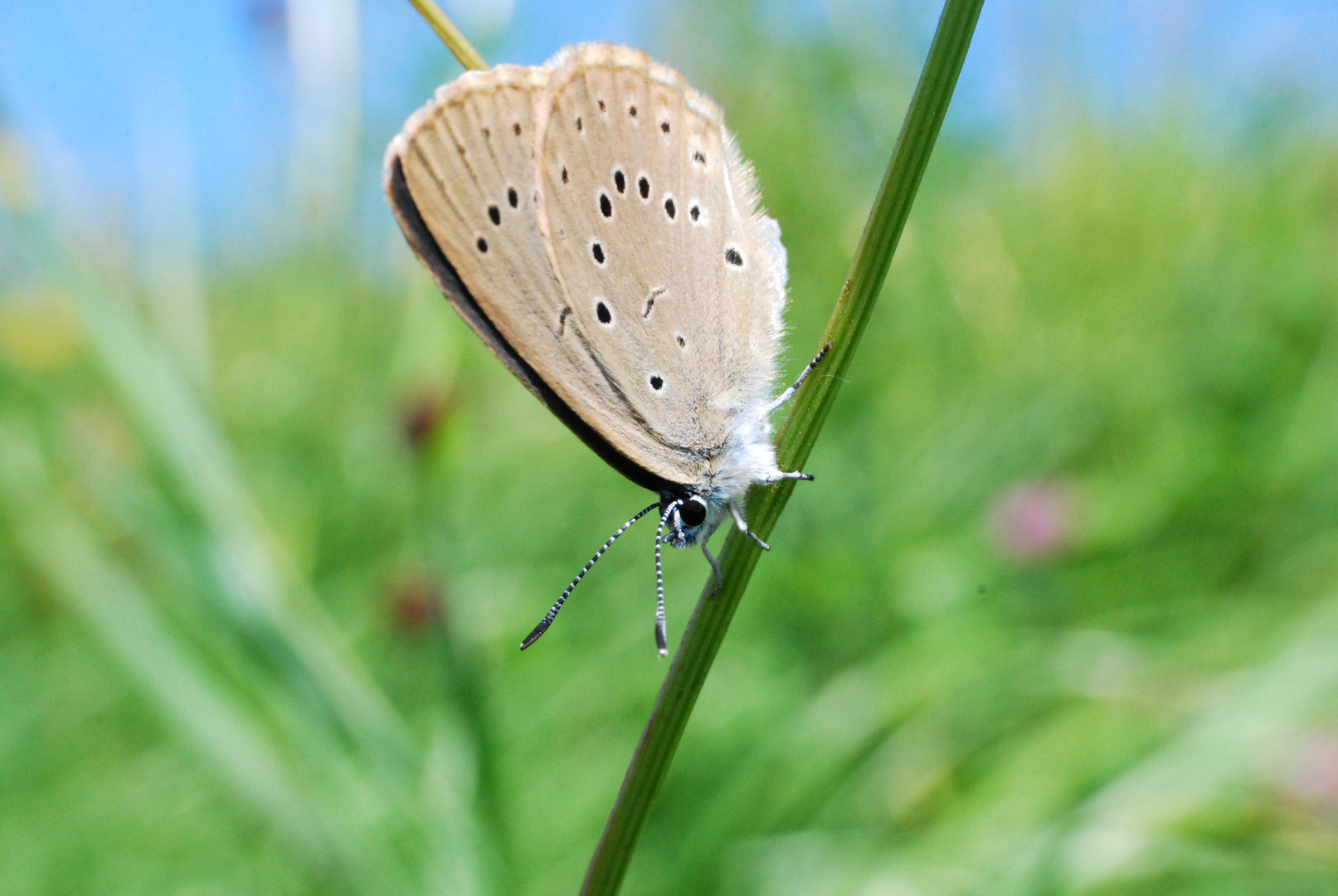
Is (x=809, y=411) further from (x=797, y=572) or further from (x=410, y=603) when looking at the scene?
(x=410, y=603)

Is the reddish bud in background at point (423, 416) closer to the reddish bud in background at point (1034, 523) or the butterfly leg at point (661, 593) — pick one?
the butterfly leg at point (661, 593)

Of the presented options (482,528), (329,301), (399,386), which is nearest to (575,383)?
(399,386)

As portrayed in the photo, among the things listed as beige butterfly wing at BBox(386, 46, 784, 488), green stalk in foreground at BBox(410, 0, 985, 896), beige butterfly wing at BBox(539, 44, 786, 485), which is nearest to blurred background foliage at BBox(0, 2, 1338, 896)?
beige butterfly wing at BBox(539, 44, 786, 485)

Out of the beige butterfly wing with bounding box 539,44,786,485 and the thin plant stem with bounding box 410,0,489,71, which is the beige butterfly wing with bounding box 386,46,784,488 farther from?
the thin plant stem with bounding box 410,0,489,71

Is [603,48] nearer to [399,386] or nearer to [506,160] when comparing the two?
[506,160]

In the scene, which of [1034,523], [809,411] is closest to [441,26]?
[809,411]

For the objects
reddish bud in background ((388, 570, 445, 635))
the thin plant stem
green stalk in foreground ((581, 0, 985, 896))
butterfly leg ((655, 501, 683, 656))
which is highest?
reddish bud in background ((388, 570, 445, 635))
